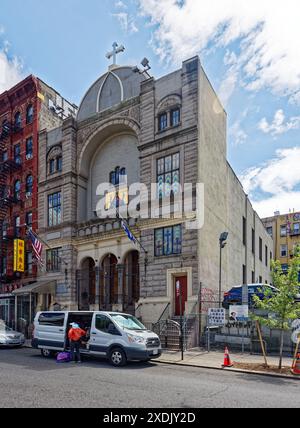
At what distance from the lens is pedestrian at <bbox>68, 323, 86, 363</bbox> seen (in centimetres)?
1462

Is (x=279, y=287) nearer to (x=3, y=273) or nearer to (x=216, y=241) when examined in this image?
(x=216, y=241)

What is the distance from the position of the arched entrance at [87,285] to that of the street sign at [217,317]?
11.4m

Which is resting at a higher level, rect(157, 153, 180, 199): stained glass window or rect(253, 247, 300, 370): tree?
rect(157, 153, 180, 199): stained glass window

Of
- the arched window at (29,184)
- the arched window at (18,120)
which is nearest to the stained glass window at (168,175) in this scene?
the arched window at (29,184)

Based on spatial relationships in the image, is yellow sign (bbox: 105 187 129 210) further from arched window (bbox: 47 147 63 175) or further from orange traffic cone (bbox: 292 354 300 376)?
orange traffic cone (bbox: 292 354 300 376)

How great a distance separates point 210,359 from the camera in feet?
52.2

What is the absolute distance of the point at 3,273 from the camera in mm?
33875

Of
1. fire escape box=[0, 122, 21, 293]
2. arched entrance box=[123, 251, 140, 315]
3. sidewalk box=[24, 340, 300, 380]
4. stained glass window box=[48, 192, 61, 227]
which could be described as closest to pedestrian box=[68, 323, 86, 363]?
sidewalk box=[24, 340, 300, 380]

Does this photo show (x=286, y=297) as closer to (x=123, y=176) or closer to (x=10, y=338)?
(x=10, y=338)

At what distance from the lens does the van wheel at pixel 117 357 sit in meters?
13.9

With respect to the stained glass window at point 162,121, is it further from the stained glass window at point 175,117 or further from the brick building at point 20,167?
the brick building at point 20,167

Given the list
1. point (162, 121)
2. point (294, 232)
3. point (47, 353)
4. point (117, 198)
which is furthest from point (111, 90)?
point (294, 232)

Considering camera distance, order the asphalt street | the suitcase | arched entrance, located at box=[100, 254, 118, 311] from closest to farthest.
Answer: the asphalt street, the suitcase, arched entrance, located at box=[100, 254, 118, 311]

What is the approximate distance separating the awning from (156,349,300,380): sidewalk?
12713 millimetres
